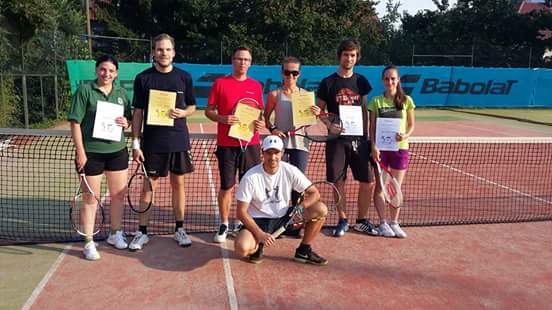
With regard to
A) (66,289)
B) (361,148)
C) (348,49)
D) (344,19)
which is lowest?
(66,289)

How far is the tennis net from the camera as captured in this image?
5.54 m

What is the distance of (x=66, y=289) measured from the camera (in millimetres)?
3844

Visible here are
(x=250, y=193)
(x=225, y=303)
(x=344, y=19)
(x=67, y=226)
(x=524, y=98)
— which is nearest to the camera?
(x=225, y=303)

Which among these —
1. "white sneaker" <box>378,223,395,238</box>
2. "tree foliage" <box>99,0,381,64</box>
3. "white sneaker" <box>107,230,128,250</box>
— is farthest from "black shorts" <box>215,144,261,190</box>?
"tree foliage" <box>99,0,381,64</box>

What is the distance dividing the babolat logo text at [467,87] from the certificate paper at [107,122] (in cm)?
2000

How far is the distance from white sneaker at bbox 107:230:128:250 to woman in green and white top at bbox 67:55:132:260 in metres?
0.24

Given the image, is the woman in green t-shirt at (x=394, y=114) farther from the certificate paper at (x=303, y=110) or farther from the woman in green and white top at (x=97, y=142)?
the woman in green and white top at (x=97, y=142)

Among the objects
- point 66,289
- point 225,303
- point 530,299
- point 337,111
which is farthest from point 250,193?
point 530,299

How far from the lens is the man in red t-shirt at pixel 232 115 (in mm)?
4574

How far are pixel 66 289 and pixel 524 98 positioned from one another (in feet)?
77.2

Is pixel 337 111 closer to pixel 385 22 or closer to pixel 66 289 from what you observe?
pixel 66 289

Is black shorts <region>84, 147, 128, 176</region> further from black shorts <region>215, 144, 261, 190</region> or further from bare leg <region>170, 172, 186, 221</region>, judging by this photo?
black shorts <region>215, 144, 261, 190</region>

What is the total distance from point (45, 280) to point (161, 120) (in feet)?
5.48

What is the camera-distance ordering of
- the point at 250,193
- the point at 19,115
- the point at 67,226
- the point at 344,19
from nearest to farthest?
the point at 250,193 → the point at 67,226 → the point at 19,115 → the point at 344,19
